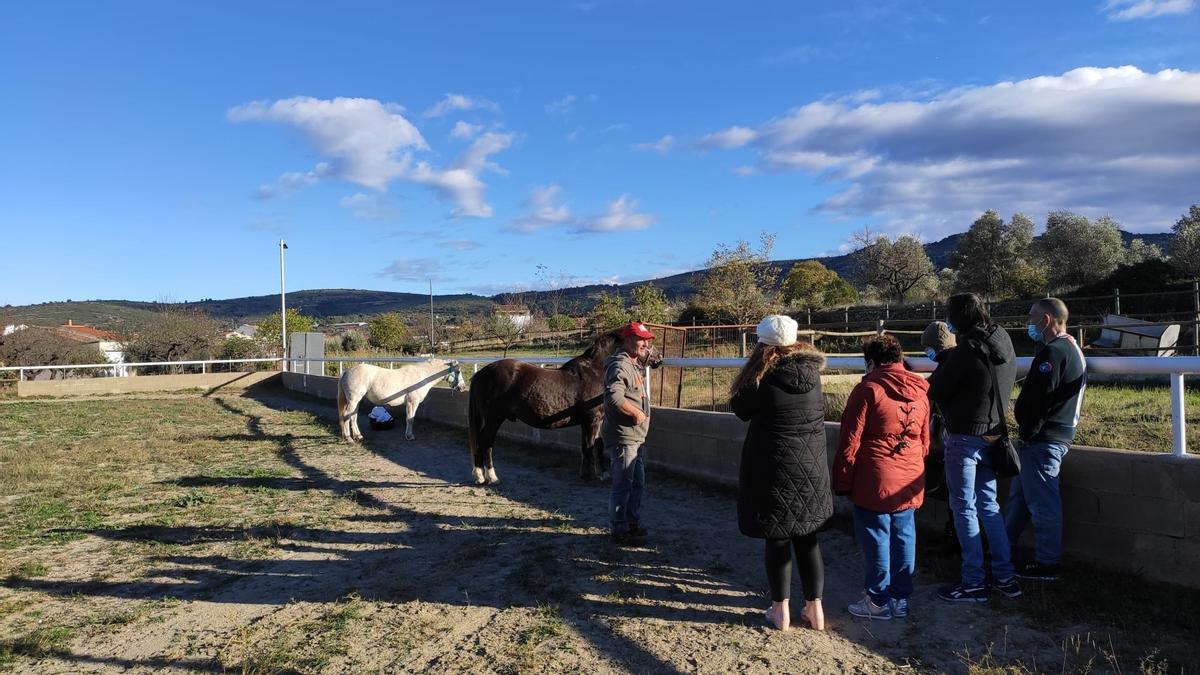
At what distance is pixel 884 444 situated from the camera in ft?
12.6

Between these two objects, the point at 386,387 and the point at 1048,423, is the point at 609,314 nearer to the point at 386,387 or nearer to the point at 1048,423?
the point at 386,387

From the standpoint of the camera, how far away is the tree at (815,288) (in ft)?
144

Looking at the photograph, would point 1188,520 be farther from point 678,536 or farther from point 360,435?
point 360,435

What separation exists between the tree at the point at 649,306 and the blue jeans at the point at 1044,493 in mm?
27745

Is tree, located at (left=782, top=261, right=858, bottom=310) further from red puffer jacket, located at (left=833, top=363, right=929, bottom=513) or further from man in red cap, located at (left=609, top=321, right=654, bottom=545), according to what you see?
red puffer jacket, located at (left=833, top=363, right=929, bottom=513)

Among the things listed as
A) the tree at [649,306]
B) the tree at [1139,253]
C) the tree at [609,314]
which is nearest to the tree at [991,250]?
the tree at [1139,253]

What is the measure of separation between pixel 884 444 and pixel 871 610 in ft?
3.04

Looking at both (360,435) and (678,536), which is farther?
(360,435)

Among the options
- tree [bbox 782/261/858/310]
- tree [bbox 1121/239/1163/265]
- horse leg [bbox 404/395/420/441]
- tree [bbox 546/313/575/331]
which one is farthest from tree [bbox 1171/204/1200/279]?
horse leg [bbox 404/395/420/441]

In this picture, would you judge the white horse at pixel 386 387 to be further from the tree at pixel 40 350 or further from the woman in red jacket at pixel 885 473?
the tree at pixel 40 350

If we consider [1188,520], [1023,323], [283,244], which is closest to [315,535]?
[1188,520]

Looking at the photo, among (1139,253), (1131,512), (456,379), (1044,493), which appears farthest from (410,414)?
(1139,253)

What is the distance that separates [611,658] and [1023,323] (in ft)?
78.0

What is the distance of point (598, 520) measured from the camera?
6.14 m
